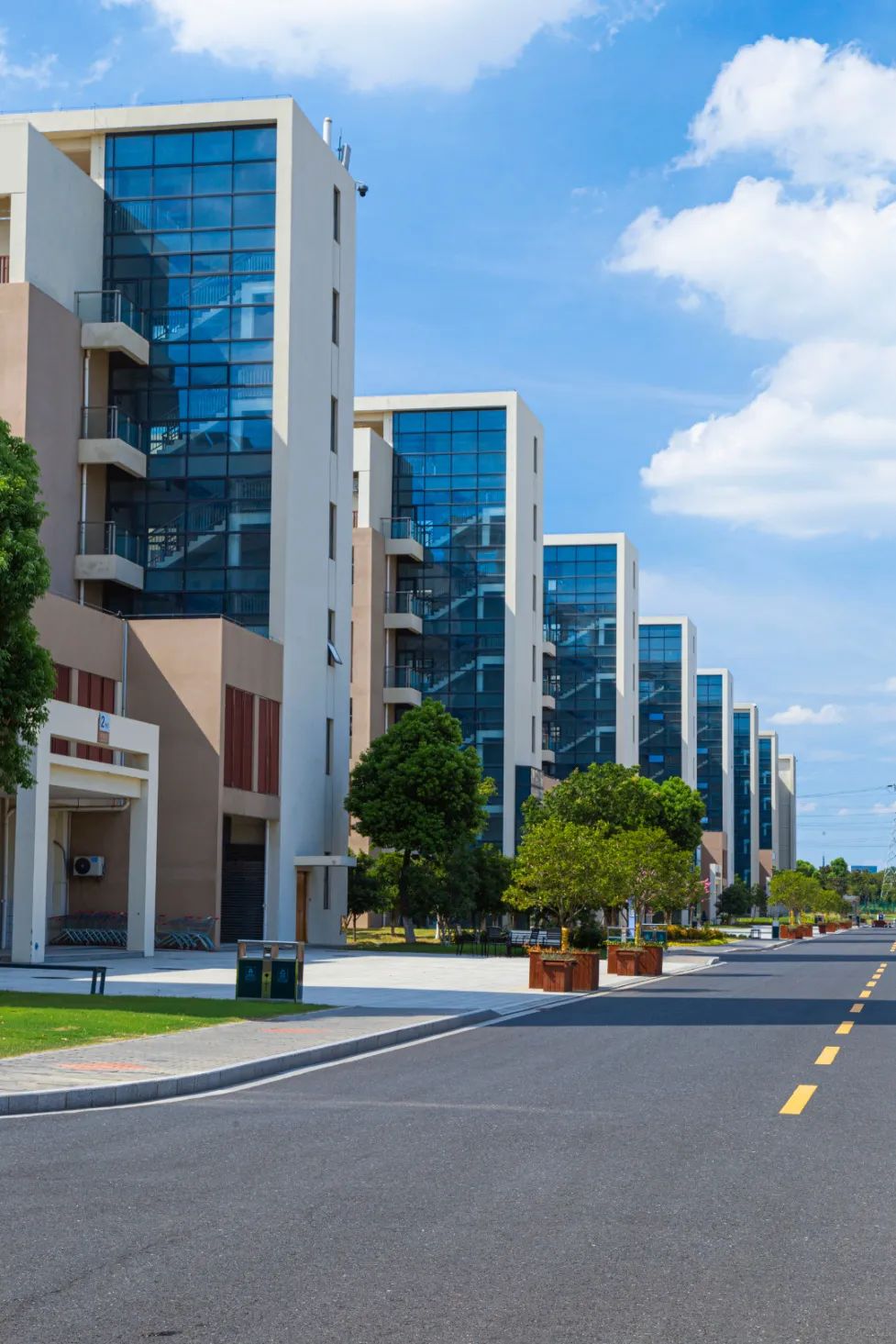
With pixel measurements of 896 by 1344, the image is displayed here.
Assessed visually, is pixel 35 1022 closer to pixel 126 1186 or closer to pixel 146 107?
pixel 126 1186

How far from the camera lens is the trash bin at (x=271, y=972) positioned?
23266mm

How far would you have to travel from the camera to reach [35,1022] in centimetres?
1823

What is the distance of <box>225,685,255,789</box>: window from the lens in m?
51.1

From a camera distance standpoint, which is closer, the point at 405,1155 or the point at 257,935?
the point at 405,1155

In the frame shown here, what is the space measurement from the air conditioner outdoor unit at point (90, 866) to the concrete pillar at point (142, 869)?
207 inches

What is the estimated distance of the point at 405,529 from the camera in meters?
86.2

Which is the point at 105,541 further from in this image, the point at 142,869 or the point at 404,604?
the point at 404,604

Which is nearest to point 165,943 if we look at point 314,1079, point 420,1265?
point 314,1079

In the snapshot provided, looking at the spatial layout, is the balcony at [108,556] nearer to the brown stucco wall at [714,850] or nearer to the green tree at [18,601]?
the green tree at [18,601]

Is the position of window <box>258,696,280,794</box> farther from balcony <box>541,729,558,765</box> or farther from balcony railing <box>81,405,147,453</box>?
balcony <box>541,729,558,765</box>

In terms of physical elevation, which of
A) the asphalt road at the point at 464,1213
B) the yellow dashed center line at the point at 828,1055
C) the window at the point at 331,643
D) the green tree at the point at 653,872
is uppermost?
the window at the point at 331,643

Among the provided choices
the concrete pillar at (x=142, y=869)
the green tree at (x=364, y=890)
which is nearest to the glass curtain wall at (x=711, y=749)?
the green tree at (x=364, y=890)

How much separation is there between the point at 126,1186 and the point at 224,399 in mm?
50320

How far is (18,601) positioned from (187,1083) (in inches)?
504
